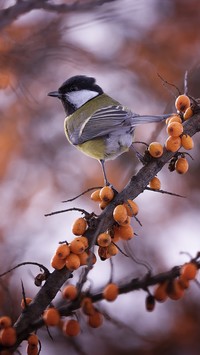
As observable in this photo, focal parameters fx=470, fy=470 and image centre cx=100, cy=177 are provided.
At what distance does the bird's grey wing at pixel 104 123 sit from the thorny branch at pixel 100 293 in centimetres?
93

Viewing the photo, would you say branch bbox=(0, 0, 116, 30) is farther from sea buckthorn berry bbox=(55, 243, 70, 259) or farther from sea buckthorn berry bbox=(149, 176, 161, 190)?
sea buckthorn berry bbox=(55, 243, 70, 259)

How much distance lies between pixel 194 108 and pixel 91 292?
83 centimetres

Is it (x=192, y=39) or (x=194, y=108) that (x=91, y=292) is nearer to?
(x=194, y=108)

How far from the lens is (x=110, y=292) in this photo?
1235 millimetres

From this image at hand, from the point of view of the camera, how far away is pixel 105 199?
175cm

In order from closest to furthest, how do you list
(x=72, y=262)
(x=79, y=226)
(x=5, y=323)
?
(x=5, y=323)
(x=72, y=262)
(x=79, y=226)

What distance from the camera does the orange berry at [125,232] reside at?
1660 millimetres

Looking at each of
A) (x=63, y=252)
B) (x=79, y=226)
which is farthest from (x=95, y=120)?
(x=63, y=252)

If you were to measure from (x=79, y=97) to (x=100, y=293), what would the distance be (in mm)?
2243

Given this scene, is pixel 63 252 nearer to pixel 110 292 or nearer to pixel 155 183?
pixel 110 292

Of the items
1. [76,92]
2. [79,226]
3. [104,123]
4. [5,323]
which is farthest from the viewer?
[76,92]

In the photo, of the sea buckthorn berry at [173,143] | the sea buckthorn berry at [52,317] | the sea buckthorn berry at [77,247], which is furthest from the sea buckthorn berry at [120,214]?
the sea buckthorn berry at [52,317]

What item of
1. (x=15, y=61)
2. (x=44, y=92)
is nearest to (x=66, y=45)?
(x=15, y=61)

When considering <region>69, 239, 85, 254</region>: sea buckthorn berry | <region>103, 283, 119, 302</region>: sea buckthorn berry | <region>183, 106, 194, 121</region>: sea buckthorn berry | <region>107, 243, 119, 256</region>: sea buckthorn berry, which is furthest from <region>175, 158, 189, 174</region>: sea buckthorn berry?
<region>103, 283, 119, 302</region>: sea buckthorn berry
